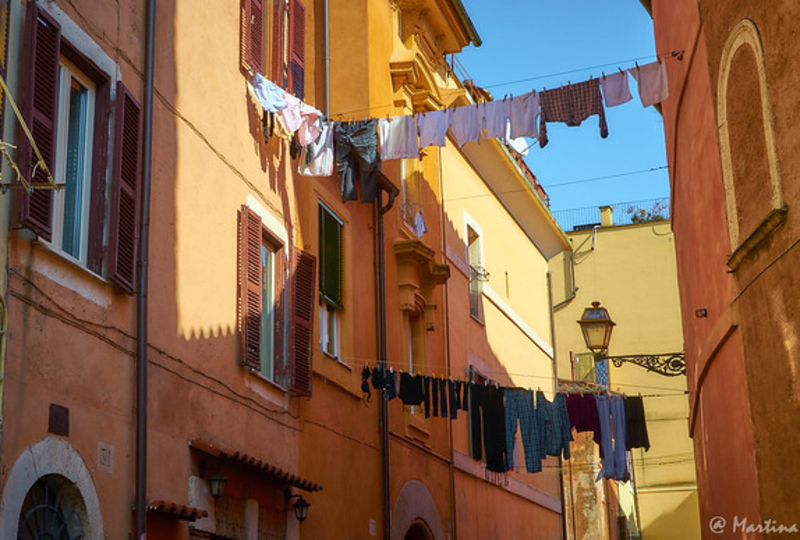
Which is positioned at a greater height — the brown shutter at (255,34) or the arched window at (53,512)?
the brown shutter at (255,34)

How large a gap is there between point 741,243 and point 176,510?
5403 millimetres

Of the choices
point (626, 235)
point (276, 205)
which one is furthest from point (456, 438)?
point (626, 235)

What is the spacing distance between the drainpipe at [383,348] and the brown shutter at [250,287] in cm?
356

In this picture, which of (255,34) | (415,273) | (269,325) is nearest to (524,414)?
(415,273)

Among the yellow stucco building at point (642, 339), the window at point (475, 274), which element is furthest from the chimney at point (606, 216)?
the window at point (475, 274)

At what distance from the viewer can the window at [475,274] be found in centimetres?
2338

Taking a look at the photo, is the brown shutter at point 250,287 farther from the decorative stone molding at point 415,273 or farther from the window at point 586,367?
the window at point 586,367

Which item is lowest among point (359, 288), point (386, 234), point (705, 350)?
point (705, 350)

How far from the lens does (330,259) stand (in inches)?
623

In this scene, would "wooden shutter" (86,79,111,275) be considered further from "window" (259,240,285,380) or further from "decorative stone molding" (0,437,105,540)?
"window" (259,240,285,380)

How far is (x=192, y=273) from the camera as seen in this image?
11648 mm

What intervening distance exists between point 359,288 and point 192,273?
17.4 feet

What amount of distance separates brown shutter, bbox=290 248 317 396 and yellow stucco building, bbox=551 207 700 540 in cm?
2171

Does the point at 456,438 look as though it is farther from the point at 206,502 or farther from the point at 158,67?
the point at 158,67
